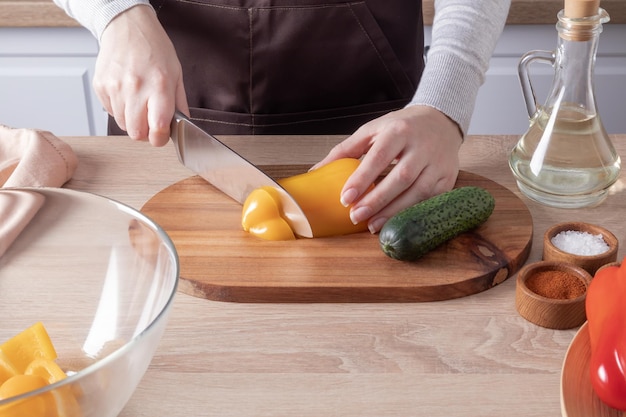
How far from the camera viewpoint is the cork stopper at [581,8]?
3.44 ft

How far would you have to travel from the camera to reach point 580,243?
1.07 meters

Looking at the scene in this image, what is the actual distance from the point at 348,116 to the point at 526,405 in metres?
0.87

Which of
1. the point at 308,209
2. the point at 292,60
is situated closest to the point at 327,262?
the point at 308,209

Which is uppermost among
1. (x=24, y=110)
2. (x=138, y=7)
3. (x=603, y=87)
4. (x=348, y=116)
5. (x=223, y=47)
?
(x=138, y=7)

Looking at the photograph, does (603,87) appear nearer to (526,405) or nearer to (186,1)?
(186,1)

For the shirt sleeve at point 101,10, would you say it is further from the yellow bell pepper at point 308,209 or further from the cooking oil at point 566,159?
the cooking oil at point 566,159

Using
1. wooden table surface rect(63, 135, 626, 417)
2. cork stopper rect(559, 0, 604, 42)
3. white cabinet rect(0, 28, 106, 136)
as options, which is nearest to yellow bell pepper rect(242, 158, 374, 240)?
wooden table surface rect(63, 135, 626, 417)

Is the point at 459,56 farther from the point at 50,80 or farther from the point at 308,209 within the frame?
the point at 50,80

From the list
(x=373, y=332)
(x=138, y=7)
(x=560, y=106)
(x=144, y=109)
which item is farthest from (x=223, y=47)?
(x=373, y=332)

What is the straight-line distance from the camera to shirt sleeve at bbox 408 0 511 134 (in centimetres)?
132

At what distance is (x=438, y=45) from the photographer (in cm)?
138

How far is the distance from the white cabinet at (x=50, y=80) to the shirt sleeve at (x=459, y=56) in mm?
1227

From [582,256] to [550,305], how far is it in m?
0.12

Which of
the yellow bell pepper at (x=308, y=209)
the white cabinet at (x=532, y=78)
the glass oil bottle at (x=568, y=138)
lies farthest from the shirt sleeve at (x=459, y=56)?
the white cabinet at (x=532, y=78)
